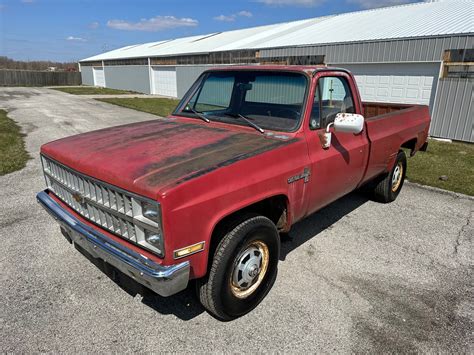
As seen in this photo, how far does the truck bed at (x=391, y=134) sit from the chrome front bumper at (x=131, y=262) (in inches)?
121

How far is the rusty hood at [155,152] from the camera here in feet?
8.18

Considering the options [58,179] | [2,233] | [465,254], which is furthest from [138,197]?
[465,254]

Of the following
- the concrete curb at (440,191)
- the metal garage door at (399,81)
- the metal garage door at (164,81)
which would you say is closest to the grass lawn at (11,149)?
the concrete curb at (440,191)

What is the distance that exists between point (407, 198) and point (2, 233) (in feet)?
20.0

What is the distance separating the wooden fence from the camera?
4656 centimetres

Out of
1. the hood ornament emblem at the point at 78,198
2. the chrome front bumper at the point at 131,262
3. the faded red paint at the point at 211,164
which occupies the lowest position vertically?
the chrome front bumper at the point at 131,262

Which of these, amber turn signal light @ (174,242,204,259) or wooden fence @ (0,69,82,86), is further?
wooden fence @ (0,69,82,86)

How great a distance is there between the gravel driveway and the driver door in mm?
787

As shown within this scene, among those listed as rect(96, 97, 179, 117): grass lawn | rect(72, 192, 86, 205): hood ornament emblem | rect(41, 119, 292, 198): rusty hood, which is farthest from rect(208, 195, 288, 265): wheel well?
rect(96, 97, 179, 117): grass lawn

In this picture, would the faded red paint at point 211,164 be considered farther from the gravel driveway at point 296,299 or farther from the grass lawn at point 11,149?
the grass lawn at point 11,149

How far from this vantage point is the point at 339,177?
3.88 metres

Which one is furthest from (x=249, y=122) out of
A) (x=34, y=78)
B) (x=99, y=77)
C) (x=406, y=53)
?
(x=34, y=78)

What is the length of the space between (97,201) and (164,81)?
28.8 metres

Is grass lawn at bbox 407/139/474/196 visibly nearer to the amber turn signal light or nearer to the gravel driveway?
the gravel driveway
